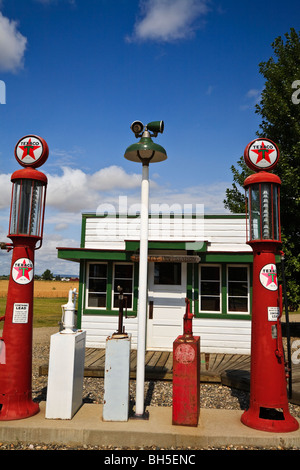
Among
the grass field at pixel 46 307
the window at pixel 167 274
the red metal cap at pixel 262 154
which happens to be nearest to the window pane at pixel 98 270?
the window at pixel 167 274

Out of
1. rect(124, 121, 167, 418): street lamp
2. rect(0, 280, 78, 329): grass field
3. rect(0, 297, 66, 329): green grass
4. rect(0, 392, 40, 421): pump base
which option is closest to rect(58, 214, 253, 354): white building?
rect(0, 280, 78, 329): grass field

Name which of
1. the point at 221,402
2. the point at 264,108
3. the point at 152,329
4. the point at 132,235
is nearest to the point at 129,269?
the point at 132,235

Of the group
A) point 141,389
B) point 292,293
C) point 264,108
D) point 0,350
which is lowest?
point 141,389

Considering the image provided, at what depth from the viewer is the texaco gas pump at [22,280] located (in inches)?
176

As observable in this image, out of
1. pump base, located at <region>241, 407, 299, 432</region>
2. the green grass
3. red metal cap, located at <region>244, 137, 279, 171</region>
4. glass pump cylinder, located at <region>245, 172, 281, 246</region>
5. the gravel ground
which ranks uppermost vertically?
red metal cap, located at <region>244, 137, 279, 171</region>

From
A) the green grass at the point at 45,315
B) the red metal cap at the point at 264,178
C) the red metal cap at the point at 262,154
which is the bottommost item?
the green grass at the point at 45,315

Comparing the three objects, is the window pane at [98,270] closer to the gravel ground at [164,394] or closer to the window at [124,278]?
the window at [124,278]

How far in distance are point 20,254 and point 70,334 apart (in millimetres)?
1237

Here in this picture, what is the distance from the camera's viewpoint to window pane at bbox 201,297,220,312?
9625 mm

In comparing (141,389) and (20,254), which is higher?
(20,254)

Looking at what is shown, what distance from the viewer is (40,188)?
4.86 metres

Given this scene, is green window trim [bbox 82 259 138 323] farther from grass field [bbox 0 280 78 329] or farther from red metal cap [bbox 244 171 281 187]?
red metal cap [bbox 244 171 281 187]

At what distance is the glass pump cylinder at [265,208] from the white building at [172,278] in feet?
14.9

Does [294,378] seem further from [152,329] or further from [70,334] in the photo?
[70,334]
